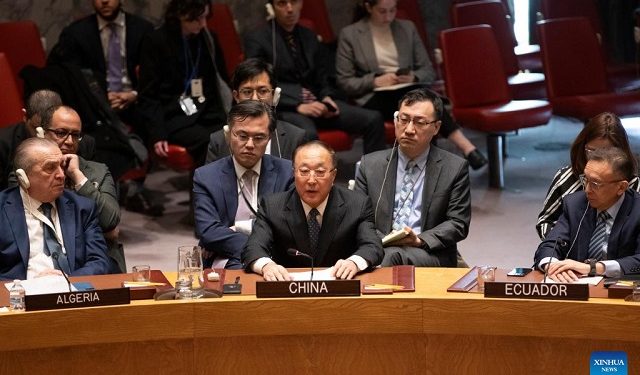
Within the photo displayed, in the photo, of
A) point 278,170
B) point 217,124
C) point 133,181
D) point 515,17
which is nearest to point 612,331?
point 278,170

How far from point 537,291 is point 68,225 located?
184cm

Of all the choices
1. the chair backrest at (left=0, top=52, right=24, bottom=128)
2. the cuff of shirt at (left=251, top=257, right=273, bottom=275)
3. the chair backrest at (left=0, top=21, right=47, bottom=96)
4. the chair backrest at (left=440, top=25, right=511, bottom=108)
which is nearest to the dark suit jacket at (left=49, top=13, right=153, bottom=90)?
the chair backrest at (left=0, top=21, right=47, bottom=96)

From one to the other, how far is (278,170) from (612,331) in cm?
184

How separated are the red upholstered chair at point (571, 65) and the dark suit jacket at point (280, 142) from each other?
9.02 feet

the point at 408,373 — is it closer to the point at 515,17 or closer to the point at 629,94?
the point at 629,94

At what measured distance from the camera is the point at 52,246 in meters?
4.66

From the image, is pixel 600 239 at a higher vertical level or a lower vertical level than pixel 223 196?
lower

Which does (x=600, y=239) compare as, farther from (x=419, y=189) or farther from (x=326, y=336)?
(x=326, y=336)

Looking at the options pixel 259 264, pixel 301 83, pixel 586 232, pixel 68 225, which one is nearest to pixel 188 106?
pixel 301 83

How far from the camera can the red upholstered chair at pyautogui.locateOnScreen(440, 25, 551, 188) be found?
774 centimetres

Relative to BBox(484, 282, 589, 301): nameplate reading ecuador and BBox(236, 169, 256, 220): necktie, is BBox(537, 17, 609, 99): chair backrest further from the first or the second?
BBox(484, 282, 589, 301): nameplate reading ecuador

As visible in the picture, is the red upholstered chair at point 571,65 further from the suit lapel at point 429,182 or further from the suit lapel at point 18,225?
the suit lapel at point 18,225

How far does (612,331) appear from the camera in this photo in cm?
379

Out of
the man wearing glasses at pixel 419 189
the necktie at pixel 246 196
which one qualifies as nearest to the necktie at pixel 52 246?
the necktie at pixel 246 196
